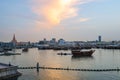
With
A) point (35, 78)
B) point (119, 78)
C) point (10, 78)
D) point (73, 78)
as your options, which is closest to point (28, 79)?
point (35, 78)

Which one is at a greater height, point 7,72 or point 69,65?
point 7,72

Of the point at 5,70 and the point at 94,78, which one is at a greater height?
the point at 5,70

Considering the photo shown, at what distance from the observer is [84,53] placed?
98562 millimetres

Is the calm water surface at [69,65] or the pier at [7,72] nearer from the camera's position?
the pier at [7,72]

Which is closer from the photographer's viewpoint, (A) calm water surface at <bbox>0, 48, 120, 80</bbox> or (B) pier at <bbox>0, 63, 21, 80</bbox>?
(B) pier at <bbox>0, 63, 21, 80</bbox>

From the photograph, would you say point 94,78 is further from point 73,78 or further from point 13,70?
point 13,70

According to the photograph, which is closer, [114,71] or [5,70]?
[5,70]

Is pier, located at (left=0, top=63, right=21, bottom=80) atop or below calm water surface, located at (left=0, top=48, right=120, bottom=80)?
atop

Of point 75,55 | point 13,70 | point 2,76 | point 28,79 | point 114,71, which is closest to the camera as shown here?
point 2,76

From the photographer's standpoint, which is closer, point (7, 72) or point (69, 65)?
point (7, 72)

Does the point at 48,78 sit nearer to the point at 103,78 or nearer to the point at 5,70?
the point at 103,78

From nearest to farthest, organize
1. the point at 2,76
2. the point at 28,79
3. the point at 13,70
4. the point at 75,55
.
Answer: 1. the point at 2,76
2. the point at 13,70
3. the point at 28,79
4. the point at 75,55

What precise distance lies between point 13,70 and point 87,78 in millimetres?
14066

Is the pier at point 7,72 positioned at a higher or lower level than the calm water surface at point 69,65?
higher
